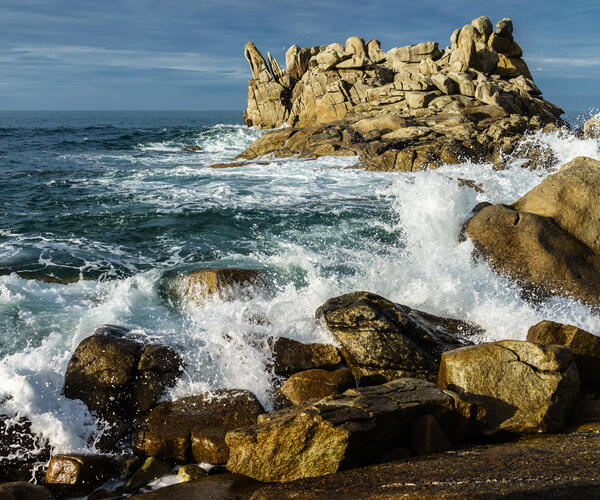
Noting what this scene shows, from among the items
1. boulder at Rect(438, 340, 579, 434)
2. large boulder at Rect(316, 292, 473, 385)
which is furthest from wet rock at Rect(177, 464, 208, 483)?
boulder at Rect(438, 340, 579, 434)

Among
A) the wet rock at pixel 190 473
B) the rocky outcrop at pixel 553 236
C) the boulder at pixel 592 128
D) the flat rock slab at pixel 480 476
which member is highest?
the boulder at pixel 592 128

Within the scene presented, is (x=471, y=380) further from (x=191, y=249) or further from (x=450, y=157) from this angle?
(x=450, y=157)

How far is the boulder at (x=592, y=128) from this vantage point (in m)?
25.6

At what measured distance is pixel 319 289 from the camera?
24.1 feet

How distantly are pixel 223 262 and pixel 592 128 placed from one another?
25537 mm

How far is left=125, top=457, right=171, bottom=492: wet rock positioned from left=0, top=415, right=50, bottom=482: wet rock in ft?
3.01

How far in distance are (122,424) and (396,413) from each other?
2781 mm

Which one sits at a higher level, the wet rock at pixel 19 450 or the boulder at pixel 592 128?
the boulder at pixel 592 128

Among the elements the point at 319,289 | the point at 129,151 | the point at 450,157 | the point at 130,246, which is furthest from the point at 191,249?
the point at 129,151

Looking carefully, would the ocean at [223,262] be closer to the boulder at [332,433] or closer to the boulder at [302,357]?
the boulder at [302,357]

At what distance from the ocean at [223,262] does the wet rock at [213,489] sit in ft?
3.87

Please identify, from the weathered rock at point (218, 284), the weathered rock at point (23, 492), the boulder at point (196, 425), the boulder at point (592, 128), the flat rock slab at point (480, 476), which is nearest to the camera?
the flat rock slab at point (480, 476)

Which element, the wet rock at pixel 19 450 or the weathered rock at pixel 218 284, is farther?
the weathered rock at pixel 218 284

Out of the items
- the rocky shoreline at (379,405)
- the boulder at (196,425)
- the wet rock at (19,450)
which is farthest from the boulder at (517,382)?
the wet rock at (19,450)
